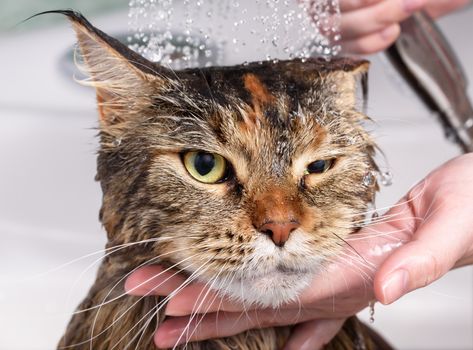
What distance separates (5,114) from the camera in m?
1.67

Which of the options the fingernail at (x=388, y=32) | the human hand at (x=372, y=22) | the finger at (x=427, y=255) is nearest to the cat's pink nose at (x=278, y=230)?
the finger at (x=427, y=255)

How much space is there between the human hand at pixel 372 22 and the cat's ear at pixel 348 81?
0.27m

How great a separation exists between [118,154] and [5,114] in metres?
0.85

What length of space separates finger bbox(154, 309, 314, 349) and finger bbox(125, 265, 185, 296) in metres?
0.07

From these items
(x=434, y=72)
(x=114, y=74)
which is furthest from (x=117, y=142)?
(x=434, y=72)

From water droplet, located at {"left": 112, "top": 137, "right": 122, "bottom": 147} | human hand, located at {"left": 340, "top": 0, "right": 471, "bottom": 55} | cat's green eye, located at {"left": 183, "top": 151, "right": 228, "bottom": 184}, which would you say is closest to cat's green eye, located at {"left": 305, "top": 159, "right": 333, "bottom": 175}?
cat's green eye, located at {"left": 183, "top": 151, "right": 228, "bottom": 184}

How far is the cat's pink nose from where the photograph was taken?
2.59ft

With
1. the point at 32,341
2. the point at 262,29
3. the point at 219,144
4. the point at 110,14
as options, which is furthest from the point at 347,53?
the point at 32,341

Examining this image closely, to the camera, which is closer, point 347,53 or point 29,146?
point 347,53

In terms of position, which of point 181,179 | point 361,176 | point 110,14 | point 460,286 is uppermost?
point 110,14

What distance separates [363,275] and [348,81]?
0.25 metres

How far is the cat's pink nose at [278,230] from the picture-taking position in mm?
790

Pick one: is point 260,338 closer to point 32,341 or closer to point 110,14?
point 32,341

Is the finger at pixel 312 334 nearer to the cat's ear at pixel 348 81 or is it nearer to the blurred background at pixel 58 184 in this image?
the cat's ear at pixel 348 81
